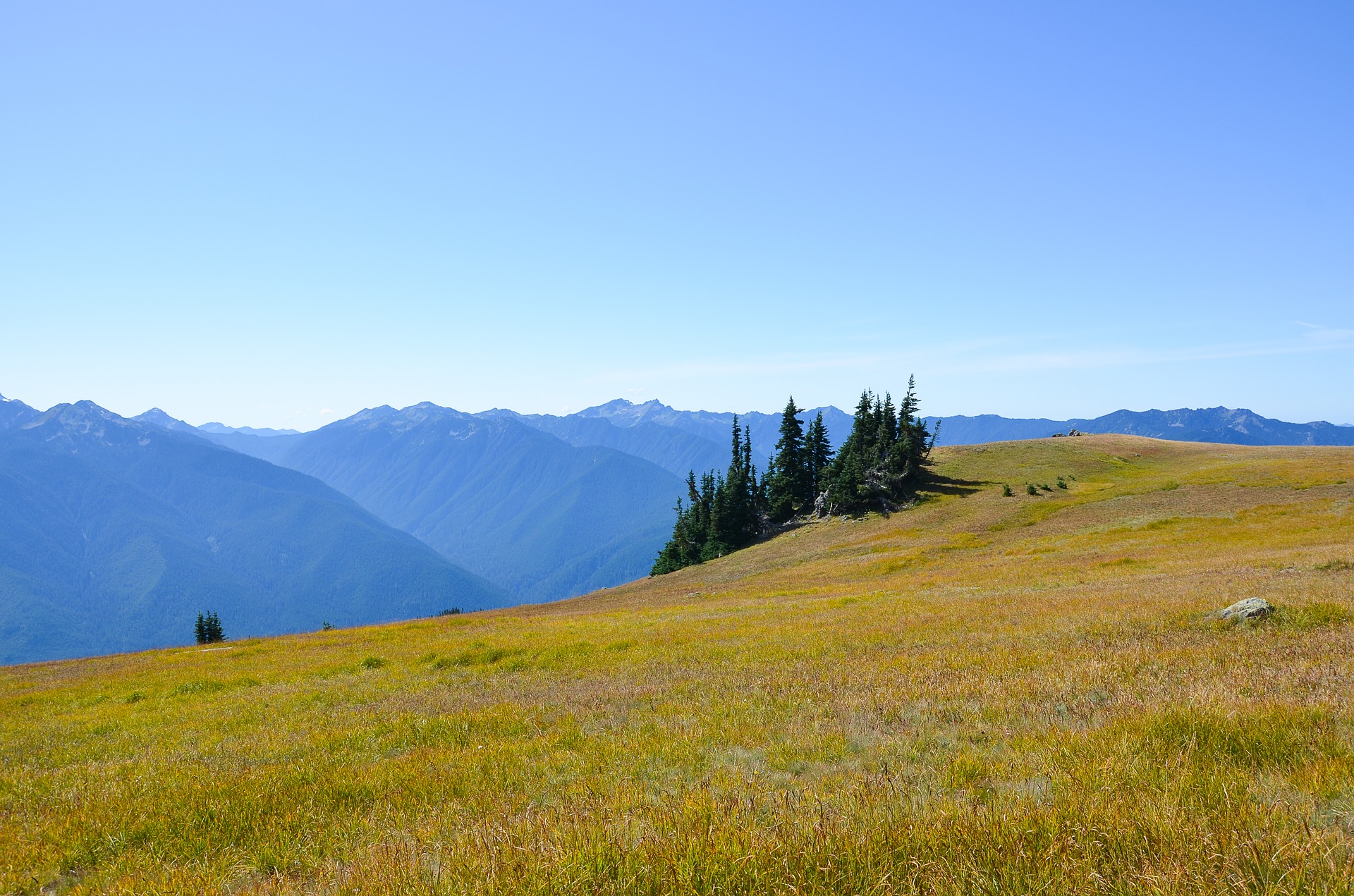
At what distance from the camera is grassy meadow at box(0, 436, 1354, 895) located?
→ 3516mm

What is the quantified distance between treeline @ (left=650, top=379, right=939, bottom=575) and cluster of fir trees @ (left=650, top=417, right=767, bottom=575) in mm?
128

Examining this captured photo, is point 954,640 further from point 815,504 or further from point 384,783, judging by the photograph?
point 815,504

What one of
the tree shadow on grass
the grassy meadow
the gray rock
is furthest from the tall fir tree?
the gray rock

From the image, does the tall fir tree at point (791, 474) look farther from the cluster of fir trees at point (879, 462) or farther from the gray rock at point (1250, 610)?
the gray rock at point (1250, 610)

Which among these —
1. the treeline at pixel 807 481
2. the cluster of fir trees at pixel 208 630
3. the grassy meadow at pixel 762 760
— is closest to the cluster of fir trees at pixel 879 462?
the treeline at pixel 807 481

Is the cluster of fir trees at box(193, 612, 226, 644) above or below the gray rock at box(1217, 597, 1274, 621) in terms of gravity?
below

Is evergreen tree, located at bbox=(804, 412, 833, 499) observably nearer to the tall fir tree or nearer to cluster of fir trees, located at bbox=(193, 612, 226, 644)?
the tall fir tree

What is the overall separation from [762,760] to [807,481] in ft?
298

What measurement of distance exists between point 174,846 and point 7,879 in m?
1.31

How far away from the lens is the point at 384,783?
725 centimetres

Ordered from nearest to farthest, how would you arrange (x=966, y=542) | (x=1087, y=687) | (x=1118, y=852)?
1. (x=1118, y=852)
2. (x=1087, y=687)
3. (x=966, y=542)

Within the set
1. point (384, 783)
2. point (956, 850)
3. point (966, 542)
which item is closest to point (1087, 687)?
point (956, 850)

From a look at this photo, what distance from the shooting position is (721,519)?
9188cm

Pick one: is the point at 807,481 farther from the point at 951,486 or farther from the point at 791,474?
the point at 951,486
